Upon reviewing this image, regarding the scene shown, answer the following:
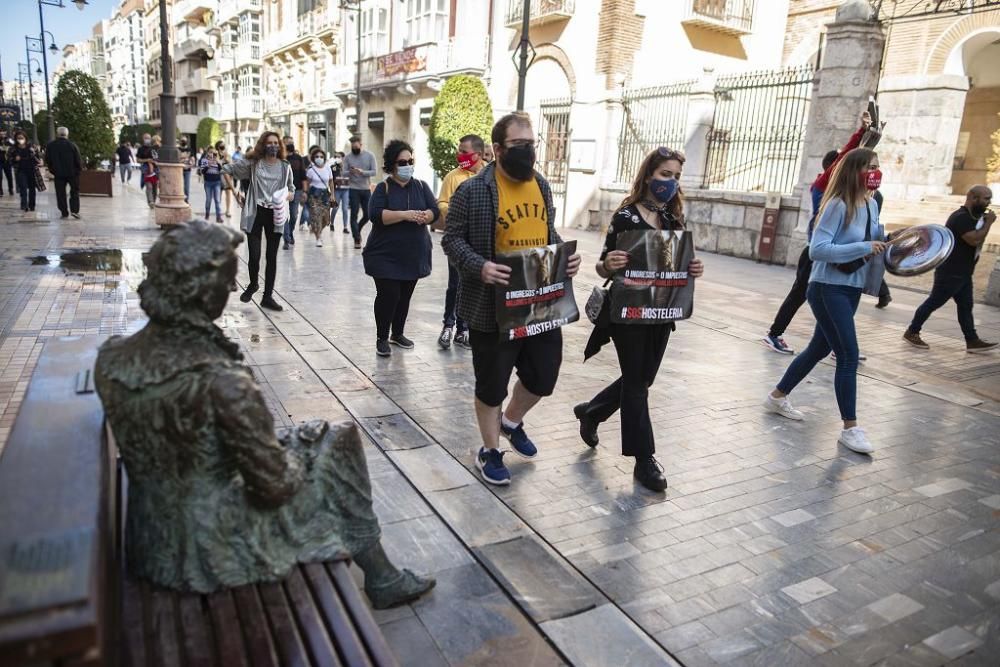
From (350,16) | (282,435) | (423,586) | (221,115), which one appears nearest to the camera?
(282,435)

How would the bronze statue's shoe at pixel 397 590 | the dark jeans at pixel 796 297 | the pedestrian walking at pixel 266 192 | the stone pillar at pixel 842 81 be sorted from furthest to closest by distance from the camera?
1. the stone pillar at pixel 842 81
2. the pedestrian walking at pixel 266 192
3. the dark jeans at pixel 796 297
4. the bronze statue's shoe at pixel 397 590

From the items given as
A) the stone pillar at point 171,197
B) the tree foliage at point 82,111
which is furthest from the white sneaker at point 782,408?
the tree foliage at point 82,111

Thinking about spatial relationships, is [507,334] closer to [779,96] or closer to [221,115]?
[779,96]

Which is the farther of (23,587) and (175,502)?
(175,502)

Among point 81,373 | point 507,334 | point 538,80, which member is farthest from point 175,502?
point 538,80

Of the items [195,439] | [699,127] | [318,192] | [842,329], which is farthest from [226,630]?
[699,127]

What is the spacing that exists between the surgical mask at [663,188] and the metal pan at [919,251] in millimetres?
3050

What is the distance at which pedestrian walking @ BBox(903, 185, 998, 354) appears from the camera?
7.05 metres

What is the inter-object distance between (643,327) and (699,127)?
12.6 m

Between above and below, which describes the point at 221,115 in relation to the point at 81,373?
above

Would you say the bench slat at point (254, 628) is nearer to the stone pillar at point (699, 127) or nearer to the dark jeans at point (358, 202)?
the dark jeans at point (358, 202)

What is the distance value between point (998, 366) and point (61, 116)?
73.5 feet

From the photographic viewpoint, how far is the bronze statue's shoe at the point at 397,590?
8.36 feet

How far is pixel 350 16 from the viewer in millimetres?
30172
